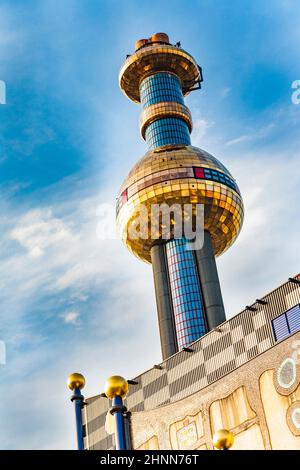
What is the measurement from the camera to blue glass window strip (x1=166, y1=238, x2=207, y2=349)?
84438 mm

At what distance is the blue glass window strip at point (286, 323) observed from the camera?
4338 cm

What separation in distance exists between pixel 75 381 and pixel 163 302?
231 feet

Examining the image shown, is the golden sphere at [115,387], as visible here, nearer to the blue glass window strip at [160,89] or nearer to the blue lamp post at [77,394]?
the blue lamp post at [77,394]

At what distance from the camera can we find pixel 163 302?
88.3 meters

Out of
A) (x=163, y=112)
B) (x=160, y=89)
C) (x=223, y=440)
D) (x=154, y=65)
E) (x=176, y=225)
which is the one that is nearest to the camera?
(x=223, y=440)

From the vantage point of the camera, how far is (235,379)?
39.0m

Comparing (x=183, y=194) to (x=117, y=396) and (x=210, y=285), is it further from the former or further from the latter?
(x=117, y=396)

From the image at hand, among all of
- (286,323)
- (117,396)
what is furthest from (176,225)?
(117,396)

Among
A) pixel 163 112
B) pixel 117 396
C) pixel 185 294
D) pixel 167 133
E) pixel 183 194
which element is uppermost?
pixel 163 112

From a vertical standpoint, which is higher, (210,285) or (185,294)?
(210,285)

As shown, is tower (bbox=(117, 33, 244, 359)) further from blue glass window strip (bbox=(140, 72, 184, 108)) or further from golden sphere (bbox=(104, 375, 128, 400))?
golden sphere (bbox=(104, 375, 128, 400))

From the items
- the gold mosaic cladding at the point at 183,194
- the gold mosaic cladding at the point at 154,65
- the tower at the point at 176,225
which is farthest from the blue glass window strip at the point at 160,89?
the gold mosaic cladding at the point at 183,194

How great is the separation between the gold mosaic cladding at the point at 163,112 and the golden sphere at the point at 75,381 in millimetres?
88806

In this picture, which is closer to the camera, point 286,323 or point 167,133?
point 286,323
